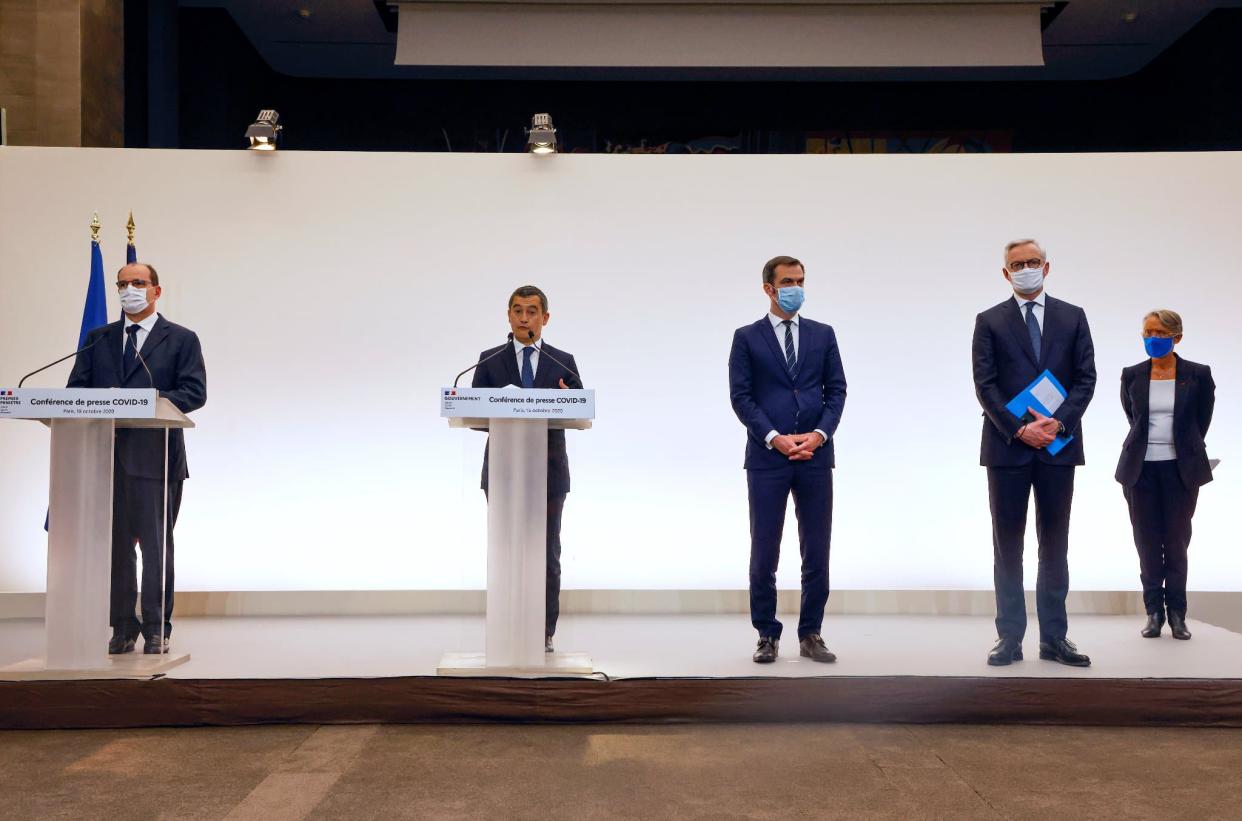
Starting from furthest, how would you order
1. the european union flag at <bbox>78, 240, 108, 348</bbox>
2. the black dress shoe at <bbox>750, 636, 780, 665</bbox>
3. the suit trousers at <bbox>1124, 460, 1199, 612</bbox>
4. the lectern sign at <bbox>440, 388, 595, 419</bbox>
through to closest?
1. the european union flag at <bbox>78, 240, 108, 348</bbox>
2. the suit trousers at <bbox>1124, 460, 1199, 612</bbox>
3. the black dress shoe at <bbox>750, 636, 780, 665</bbox>
4. the lectern sign at <bbox>440, 388, 595, 419</bbox>

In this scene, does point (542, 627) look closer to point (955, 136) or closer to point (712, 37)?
point (712, 37)

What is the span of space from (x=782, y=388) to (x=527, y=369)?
0.88 metres

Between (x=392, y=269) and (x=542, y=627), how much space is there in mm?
2707

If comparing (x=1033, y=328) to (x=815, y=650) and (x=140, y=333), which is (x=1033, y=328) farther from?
(x=140, y=333)

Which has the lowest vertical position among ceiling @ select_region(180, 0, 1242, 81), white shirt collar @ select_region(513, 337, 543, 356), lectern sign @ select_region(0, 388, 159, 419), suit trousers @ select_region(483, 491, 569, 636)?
suit trousers @ select_region(483, 491, 569, 636)

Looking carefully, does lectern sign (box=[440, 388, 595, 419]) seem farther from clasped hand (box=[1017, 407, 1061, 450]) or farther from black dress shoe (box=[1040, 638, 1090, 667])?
black dress shoe (box=[1040, 638, 1090, 667])

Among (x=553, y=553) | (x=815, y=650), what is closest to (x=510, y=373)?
(x=553, y=553)

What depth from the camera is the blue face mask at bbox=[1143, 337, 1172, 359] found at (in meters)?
4.53

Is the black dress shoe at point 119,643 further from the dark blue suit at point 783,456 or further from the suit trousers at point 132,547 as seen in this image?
the dark blue suit at point 783,456

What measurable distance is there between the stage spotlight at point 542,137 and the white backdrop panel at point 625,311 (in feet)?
0.43

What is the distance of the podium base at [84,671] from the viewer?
3295 millimetres

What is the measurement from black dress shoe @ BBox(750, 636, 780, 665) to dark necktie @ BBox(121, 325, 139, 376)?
7.76ft

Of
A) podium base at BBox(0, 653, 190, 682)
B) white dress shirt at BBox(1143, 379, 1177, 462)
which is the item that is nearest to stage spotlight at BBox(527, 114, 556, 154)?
white dress shirt at BBox(1143, 379, 1177, 462)

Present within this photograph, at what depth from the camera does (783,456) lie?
12.4 feet
